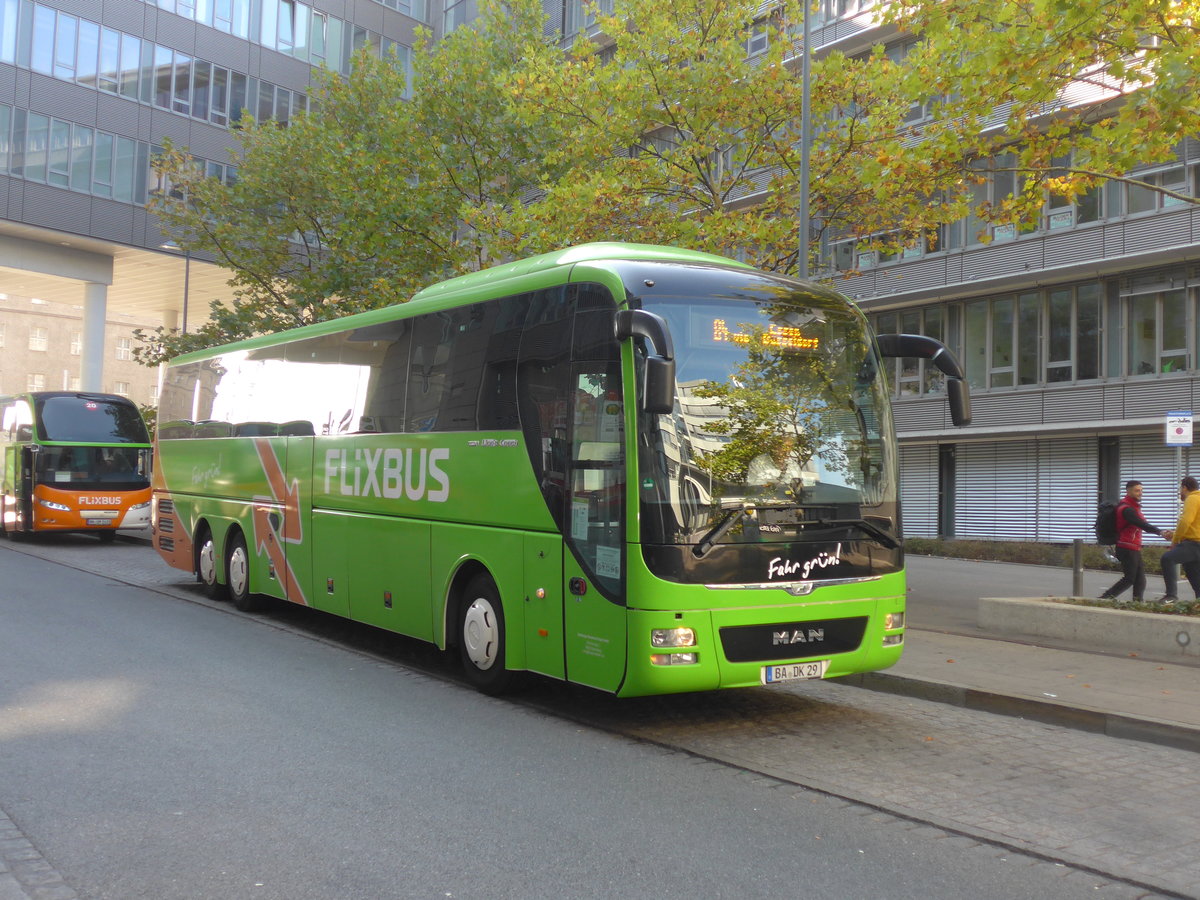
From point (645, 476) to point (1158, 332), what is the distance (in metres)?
23.7

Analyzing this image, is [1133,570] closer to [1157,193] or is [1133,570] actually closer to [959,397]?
[959,397]

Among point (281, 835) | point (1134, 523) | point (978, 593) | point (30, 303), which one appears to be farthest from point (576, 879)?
point (30, 303)

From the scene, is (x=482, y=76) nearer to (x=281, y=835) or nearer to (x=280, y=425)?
(x=280, y=425)

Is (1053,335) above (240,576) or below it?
above

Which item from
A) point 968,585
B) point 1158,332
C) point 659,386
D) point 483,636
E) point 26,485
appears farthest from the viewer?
point 1158,332

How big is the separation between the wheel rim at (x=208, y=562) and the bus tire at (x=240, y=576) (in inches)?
17.7

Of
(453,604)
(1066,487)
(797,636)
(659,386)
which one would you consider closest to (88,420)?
(453,604)

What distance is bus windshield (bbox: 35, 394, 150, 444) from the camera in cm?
2480

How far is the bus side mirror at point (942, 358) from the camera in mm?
8398

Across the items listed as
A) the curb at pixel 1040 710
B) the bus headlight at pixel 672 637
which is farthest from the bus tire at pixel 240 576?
the bus headlight at pixel 672 637

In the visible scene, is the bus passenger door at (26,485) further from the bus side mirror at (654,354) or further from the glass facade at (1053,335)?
the glass facade at (1053,335)

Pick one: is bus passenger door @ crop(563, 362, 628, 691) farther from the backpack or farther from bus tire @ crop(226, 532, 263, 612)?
the backpack

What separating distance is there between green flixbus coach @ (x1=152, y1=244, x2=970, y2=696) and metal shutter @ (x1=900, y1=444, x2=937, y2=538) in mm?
24950

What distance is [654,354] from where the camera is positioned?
23.7 feet
